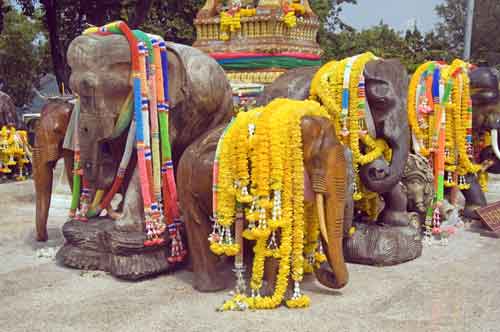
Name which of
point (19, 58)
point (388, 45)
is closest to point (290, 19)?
point (388, 45)

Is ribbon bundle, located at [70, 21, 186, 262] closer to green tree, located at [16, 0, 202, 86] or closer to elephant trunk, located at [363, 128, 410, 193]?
elephant trunk, located at [363, 128, 410, 193]

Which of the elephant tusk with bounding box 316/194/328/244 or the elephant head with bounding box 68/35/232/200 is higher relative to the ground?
the elephant head with bounding box 68/35/232/200

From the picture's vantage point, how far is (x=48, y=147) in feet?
17.0

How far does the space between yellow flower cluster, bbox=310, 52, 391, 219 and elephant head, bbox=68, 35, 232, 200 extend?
821mm

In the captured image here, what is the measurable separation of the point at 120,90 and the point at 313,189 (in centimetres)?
163

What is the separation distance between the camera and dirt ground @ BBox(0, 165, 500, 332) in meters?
3.45

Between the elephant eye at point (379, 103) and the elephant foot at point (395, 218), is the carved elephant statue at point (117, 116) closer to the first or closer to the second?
the elephant eye at point (379, 103)

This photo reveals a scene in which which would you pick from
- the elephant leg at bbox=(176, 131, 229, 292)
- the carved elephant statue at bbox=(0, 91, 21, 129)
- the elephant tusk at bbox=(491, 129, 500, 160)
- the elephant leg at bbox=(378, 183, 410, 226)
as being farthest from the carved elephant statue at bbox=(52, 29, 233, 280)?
the carved elephant statue at bbox=(0, 91, 21, 129)

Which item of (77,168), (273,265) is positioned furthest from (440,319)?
(77,168)

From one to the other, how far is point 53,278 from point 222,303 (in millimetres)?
1356

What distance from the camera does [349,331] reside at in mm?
3348

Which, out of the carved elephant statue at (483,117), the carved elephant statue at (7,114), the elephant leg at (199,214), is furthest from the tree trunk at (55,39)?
the elephant leg at (199,214)

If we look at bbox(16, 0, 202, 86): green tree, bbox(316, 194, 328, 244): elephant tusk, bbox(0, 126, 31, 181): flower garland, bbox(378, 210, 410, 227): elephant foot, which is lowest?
bbox(0, 126, 31, 181): flower garland

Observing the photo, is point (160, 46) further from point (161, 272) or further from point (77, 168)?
point (161, 272)
